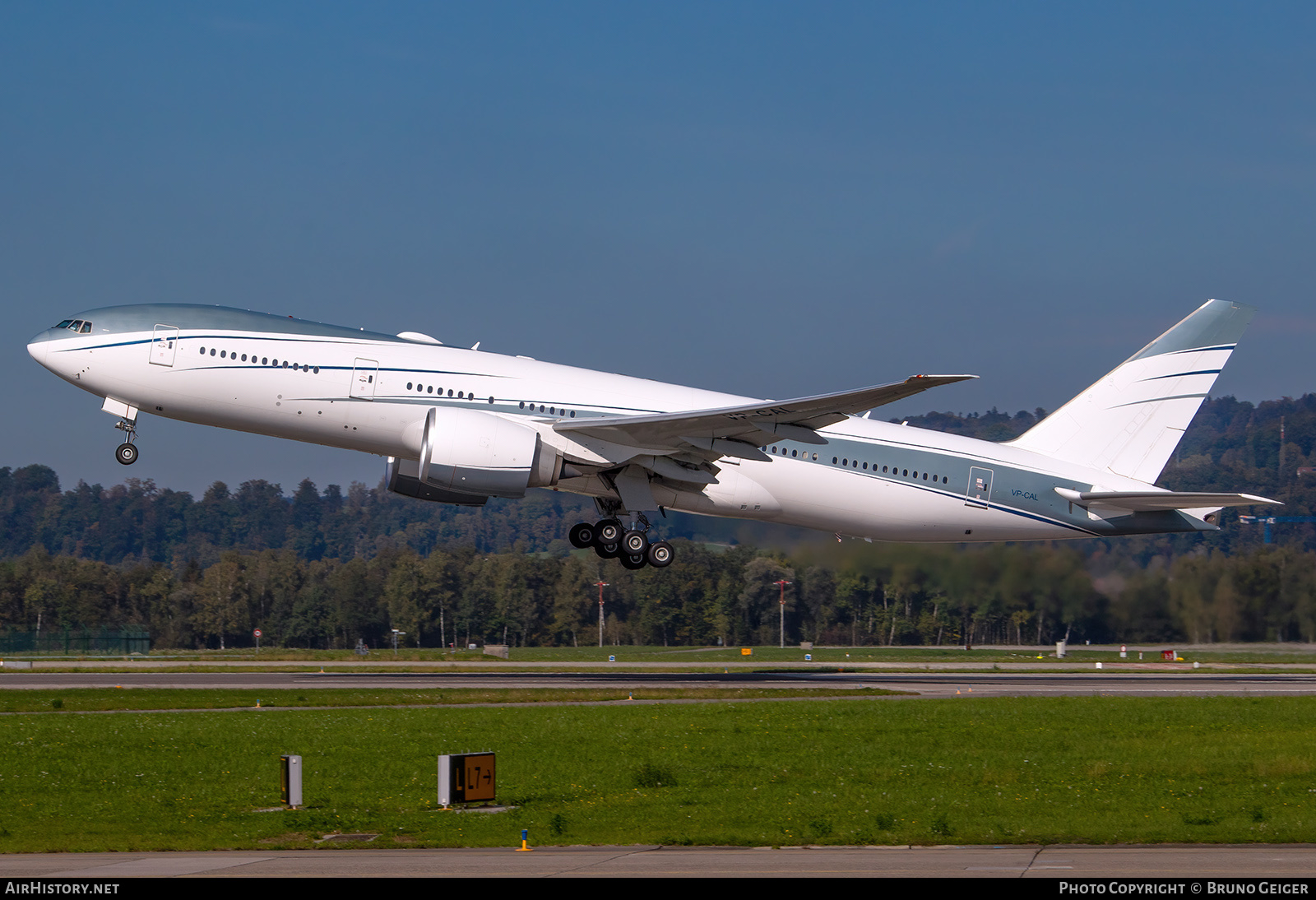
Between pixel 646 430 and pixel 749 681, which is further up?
pixel 646 430

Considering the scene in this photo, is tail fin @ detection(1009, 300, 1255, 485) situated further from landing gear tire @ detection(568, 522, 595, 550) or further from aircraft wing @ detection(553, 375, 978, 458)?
landing gear tire @ detection(568, 522, 595, 550)

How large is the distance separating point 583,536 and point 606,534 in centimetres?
71

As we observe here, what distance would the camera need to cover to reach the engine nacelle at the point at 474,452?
1182 inches

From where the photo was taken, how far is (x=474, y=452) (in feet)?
99.1

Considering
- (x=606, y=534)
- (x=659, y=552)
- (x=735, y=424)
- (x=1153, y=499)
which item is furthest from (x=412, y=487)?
(x=1153, y=499)

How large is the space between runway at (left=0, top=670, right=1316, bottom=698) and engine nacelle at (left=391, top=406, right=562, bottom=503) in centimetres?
594

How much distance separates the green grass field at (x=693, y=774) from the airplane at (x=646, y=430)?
6.60 m

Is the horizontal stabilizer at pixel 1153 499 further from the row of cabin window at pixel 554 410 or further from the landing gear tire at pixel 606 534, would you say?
the row of cabin window at pixel 554 410

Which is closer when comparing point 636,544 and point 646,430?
point 646,430

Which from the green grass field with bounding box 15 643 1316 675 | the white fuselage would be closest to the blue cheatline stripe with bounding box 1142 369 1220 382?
the white fuselage

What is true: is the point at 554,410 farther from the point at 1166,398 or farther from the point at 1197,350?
the point at 1197,350

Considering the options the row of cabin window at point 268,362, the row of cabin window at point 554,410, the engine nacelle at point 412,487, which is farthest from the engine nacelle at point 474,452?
the row of cabin window at point 268,362

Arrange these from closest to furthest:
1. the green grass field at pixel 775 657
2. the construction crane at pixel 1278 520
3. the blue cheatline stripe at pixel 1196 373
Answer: the blue cheatline stripe at pixel 1196 373, the green grass field at pixel 775 657, the construction crane at pixel 1278 520

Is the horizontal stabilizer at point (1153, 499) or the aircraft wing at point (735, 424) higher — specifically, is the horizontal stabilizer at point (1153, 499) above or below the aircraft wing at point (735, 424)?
below
